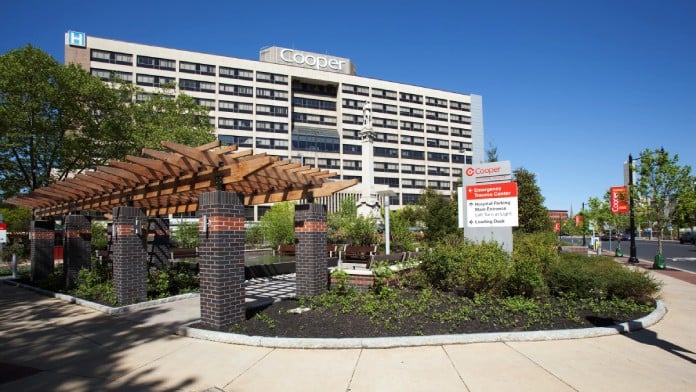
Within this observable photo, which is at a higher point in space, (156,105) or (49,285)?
(156,105)

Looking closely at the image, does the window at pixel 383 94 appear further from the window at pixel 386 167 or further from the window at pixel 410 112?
the window at pixel 386 167

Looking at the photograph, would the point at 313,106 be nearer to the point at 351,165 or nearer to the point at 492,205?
the point at 351,165

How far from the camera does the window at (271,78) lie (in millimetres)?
65863

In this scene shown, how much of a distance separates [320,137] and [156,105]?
42263 mm

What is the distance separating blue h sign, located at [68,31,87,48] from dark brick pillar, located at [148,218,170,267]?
53.7m

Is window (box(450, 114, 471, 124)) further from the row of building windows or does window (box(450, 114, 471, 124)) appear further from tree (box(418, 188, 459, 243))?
tree (box(418, 188, 459, 243))

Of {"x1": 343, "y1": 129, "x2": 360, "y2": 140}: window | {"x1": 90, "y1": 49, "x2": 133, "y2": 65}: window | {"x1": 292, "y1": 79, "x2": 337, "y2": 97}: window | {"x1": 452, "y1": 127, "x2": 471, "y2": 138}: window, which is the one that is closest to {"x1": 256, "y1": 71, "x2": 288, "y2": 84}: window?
{"x1": 292, "y1": 79, "x2": 337, "y2": 97}: window

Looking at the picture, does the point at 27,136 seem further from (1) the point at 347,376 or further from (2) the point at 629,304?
(2) the point at 629,304

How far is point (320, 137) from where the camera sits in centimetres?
6906

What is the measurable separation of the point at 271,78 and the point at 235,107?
8304 mm

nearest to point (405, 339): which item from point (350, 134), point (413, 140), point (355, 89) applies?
point (350, 134)

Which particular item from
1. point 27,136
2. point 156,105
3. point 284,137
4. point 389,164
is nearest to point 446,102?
point 389,164

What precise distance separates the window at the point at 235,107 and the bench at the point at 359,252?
50715 millimetres

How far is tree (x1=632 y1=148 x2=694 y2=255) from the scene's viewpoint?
1823 centimetres
